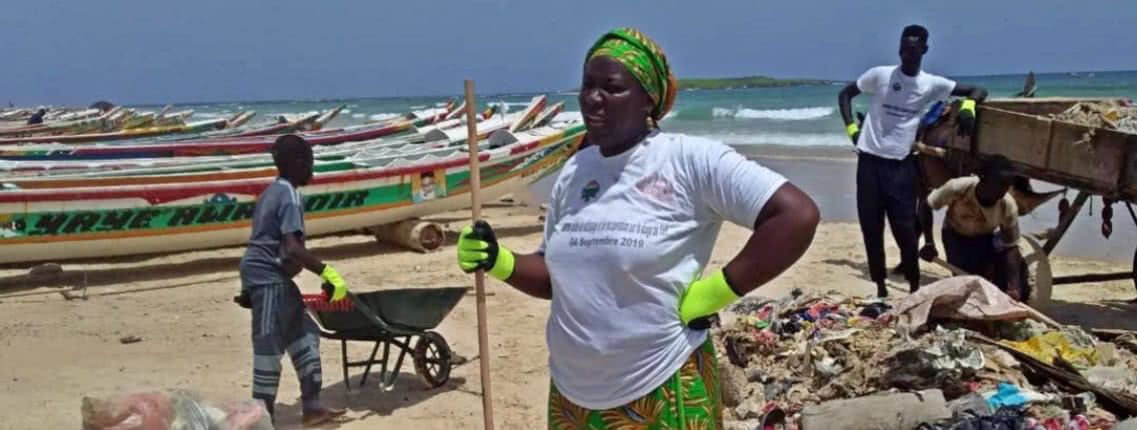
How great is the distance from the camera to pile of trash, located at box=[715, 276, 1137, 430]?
3.95 metres

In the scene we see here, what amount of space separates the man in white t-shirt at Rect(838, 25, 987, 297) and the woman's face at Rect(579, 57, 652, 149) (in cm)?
478

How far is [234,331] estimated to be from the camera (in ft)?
23.1

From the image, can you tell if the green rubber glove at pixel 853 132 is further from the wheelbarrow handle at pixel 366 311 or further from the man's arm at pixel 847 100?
the wheelbarrow handle at pixel 366 311

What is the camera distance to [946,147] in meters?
6.88

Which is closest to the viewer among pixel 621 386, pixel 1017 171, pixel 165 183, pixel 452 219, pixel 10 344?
pixel 621 386

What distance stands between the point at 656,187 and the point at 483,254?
54 centimetres

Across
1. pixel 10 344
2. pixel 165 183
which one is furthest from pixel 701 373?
pixel 165 183

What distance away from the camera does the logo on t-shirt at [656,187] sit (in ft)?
7.06

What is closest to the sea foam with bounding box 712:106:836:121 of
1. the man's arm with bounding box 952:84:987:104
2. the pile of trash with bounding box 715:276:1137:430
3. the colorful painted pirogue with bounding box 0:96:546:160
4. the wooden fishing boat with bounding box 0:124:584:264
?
the colorful painted pirogue with bounding box 0:96:546:160

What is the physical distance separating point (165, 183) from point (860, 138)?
6185 mm

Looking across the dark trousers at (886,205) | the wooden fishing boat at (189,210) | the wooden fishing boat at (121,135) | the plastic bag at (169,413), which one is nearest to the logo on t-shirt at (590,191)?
the plastic bag at (169,413)

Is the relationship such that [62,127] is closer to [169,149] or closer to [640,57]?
[169,149]

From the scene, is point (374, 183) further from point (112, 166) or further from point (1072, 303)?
point (1072, 303)

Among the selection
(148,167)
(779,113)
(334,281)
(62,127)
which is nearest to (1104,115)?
→ (334,281)
